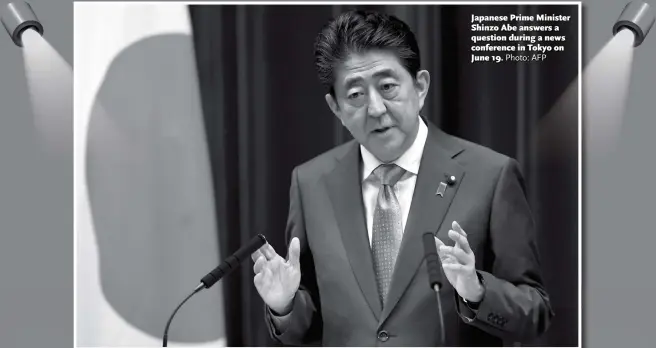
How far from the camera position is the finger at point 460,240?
10.2 feet

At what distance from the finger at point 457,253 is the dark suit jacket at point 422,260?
0.24 meters

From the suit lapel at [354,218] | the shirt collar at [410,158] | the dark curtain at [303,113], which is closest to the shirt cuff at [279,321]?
the dark curtain at [303,113]

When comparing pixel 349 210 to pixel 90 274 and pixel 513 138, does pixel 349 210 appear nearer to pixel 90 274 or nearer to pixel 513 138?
pixel 513 138

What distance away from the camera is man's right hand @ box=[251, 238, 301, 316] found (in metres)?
3.47

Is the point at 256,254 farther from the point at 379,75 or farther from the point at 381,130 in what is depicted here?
the point at 379,75

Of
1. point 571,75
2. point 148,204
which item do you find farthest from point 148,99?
point 571,75

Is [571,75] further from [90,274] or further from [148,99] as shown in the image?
[90,274]

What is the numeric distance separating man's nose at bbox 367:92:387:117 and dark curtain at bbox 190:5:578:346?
0.22 m

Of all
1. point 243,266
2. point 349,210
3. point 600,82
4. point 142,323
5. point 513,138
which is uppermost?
point 600,82

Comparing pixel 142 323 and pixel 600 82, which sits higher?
pixel 600 82

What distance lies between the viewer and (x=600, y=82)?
374 cm

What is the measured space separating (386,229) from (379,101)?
0.53m

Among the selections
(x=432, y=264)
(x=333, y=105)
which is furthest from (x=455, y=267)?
(x=333, y=105)

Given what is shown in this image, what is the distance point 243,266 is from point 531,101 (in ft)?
4.69
